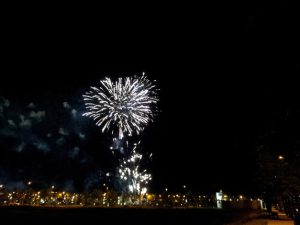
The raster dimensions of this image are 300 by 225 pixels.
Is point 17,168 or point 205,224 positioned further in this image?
point 17,168

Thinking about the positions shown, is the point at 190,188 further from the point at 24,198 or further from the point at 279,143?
the point at 279,143

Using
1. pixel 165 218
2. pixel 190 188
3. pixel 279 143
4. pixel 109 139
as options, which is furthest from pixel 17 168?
pixel 279 143

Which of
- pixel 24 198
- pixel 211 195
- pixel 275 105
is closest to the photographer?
pixel 275 105

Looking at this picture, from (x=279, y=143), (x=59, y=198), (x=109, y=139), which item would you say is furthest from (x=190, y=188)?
(x=279, y=143)

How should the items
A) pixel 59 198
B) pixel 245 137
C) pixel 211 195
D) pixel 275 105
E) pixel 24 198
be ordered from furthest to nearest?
pixel 211 195 < pixel 59 198 < pixel 24 198 < pixel 245 137 < pixel 275 105

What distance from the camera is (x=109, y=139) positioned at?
67.9 metres

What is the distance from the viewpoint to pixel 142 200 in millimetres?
41719

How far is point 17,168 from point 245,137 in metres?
41.5

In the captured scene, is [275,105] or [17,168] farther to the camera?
[17,168]

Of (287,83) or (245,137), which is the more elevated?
(245,137)

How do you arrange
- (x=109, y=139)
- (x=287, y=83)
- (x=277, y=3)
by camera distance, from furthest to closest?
(x=109, y=139) → (x=287, y=83) → (x=277, y=3)

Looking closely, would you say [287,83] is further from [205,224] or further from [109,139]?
[109,139]

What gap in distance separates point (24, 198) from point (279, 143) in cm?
2984

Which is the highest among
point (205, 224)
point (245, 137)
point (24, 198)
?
point (245, 137)
